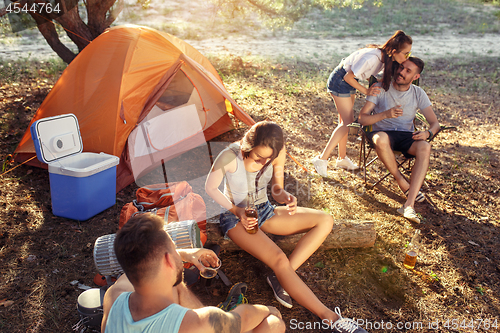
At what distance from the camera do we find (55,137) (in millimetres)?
3133

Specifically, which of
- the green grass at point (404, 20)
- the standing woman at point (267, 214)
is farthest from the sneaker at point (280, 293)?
the green grass at point (404, 20)

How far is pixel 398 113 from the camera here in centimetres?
346

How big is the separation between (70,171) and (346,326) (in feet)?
8.21

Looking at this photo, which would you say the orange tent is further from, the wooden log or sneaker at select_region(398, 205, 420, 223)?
sneaker at select_region(398, 205, 420, 223)

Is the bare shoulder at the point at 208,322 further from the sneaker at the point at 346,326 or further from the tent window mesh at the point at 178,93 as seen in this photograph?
the tent window mesh at the point at 178,93

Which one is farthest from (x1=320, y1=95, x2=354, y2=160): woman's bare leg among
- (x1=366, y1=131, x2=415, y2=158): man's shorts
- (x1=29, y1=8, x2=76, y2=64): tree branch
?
(x1=29, y1=8, x2=76, y2=64): tree branch

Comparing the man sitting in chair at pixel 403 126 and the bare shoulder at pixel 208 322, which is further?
the man sitting in chair at pixel 403 126

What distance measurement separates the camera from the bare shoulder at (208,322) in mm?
1258

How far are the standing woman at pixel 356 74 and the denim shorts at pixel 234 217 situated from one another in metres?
1.82

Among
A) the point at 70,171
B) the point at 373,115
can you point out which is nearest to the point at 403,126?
the point at 373,115

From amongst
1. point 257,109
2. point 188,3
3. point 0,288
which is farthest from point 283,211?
point 188,3

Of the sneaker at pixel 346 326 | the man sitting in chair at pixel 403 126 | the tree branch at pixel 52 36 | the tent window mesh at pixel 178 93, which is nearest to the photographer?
the sneaker at pixel 346 326

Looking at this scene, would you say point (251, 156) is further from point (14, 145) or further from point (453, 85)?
point (453, 85)

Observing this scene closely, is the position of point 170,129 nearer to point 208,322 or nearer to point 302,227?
point 302,227
